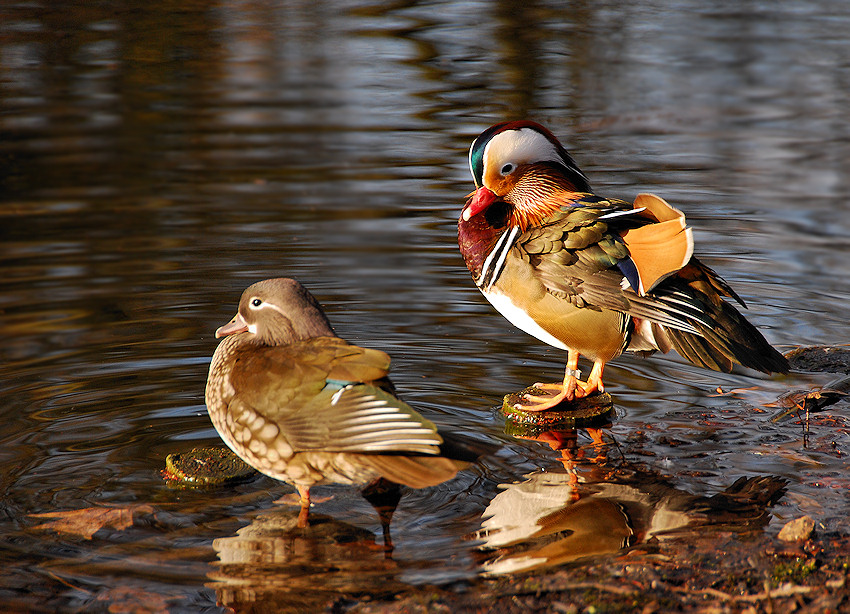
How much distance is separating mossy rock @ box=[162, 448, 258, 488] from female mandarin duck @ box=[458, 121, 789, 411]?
1359mm

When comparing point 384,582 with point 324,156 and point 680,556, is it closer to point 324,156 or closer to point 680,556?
point 680,556

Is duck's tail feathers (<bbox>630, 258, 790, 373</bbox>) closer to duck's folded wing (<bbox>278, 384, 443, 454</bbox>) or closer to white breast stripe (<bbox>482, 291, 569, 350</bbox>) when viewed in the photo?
white breast stripe (<bbox>482, 291, 569, 350</bbox>)

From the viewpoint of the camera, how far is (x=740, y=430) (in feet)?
14.8

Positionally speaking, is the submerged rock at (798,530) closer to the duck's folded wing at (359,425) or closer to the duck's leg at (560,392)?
the duck's folded wing at (359,425)

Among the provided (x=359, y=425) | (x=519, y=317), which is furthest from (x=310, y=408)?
(x=519, y=317)

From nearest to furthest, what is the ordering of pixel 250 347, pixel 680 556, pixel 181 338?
pixel 680 556, pixel 250 347, pixel 181 338

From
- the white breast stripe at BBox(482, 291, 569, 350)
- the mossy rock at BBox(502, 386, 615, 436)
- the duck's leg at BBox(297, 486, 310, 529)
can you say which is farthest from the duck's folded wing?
the white breast stripe at BBox(482, 291, 569, 350)

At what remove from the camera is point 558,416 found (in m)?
4.71

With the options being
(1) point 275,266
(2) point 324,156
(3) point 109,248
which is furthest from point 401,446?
(2) point 324,156

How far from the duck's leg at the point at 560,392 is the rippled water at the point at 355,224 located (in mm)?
182

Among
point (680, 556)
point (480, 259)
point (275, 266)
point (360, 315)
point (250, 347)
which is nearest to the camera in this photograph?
point (680, 556)

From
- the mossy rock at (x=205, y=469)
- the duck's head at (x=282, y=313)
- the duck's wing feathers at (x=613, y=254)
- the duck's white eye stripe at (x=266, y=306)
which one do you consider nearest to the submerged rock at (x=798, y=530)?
the duck's wing feathers at (x=613, y=254)

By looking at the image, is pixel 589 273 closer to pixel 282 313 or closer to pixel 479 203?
pixel 479 203

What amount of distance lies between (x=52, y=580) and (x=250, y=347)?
1.14m
